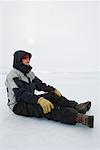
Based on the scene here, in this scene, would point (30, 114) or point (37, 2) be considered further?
point (37, 2)

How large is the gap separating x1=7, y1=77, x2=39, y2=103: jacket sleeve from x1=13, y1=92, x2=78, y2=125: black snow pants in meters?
0.06

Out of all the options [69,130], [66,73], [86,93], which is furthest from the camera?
[66,73]

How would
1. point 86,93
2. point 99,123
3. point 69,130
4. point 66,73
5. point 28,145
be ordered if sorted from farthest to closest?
point 66,73 < point 86,93 < point 99,123 < point 69,130 < point 28,145

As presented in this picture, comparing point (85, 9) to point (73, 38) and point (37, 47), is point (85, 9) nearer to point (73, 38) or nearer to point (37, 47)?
point (73, 38)

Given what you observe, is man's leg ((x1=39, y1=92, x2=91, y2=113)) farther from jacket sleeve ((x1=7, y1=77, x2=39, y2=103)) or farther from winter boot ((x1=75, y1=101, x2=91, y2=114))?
jacket sleeve ((x1=7, y1=77, x2=39, y2=103))

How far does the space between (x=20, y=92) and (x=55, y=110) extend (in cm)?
27

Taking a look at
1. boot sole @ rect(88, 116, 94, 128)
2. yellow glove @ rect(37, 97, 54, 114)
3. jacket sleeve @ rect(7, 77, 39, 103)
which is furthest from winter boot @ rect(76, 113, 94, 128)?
jacket sleeve @ rect(7, 77, 39, 103)

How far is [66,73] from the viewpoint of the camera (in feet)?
17.0

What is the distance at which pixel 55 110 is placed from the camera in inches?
80.6

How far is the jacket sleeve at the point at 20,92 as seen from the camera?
81.8 inches

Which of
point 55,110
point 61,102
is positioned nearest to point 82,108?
point 61,102

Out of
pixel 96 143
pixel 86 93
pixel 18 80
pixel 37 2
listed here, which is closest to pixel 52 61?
pixel 37 2

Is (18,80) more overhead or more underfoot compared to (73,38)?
more underfoot

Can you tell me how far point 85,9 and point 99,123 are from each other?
3.58 meters
